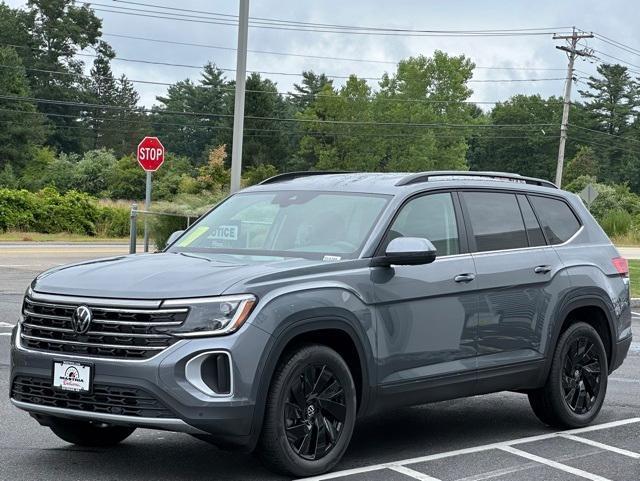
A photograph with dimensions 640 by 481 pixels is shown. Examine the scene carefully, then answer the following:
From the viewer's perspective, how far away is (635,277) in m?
28.4

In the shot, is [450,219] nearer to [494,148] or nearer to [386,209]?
[386,209]

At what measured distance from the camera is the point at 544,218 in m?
8.53

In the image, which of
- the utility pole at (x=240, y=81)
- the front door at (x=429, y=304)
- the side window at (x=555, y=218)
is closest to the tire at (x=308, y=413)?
the front door at (x=429, y=304)

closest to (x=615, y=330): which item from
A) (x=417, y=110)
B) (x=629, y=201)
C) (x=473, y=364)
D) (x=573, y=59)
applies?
(x=473, y=364)

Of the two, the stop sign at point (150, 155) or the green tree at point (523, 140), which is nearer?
the stop sign at point (150, 155)

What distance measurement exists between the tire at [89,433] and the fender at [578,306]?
3.00m

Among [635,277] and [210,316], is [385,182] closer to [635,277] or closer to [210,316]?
[210,316]

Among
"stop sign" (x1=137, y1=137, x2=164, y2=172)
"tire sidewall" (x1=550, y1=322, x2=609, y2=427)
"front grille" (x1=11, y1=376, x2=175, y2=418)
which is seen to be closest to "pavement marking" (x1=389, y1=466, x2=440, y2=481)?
"front grille" (x1=11, y1=376, x2=175, y2=418)

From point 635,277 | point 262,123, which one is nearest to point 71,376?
point 635,277

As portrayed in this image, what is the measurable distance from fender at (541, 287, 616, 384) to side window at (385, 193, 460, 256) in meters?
1.09

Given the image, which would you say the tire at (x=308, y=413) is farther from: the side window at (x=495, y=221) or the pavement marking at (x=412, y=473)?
the side window at (x=495, y=221)

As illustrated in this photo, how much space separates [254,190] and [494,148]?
428 ft

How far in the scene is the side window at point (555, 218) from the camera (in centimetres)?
850

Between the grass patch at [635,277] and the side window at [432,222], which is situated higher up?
the side window at [432,222]
